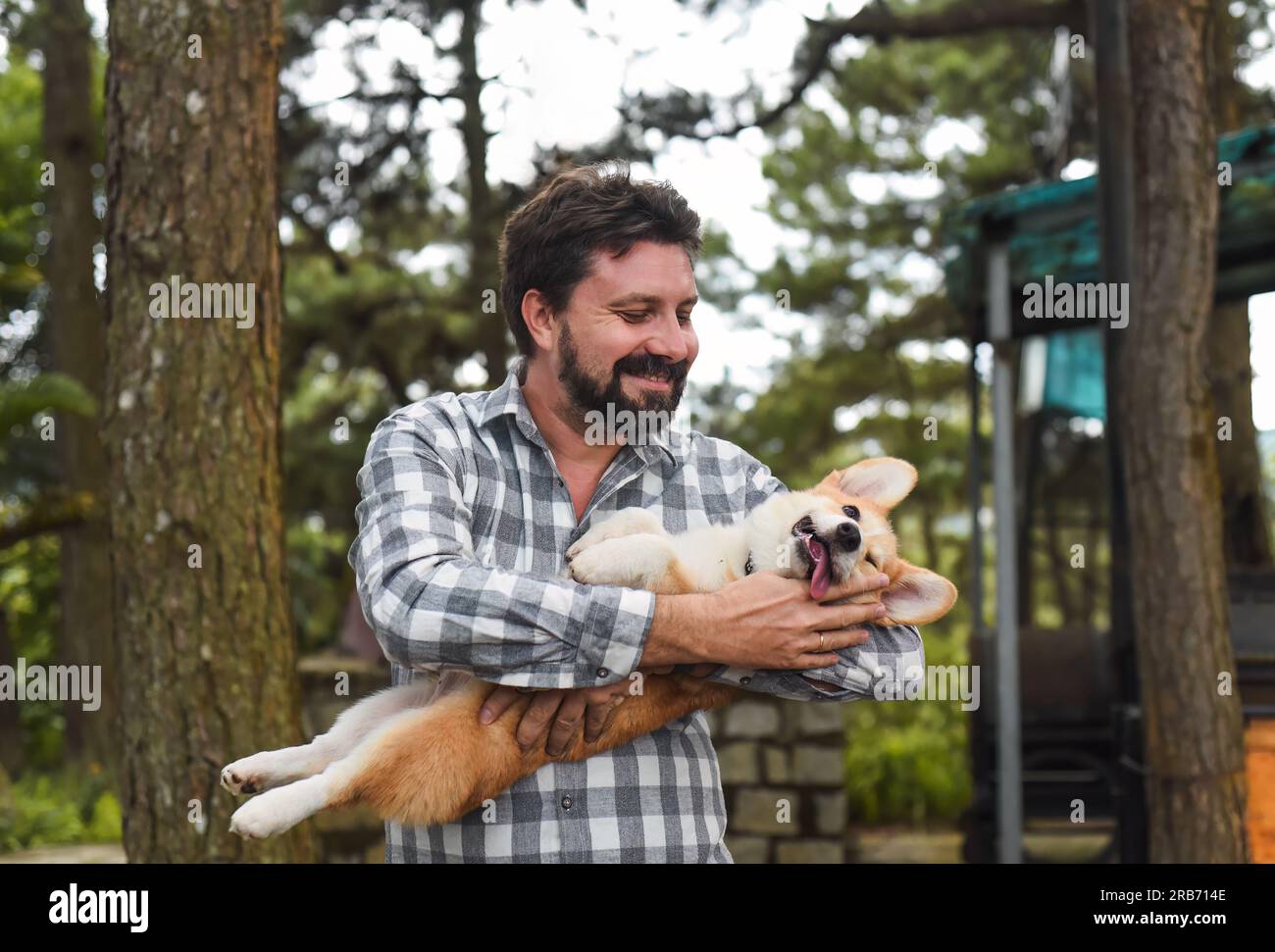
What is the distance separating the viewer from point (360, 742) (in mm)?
2553

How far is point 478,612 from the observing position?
6.86 feet

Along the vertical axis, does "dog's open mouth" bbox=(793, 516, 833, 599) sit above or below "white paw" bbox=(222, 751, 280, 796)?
above

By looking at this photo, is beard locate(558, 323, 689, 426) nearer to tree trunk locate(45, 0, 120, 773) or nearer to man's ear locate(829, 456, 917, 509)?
man's ear locate(829, 456, 917, 509)

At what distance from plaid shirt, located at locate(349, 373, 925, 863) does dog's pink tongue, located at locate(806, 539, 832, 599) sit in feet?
0.45

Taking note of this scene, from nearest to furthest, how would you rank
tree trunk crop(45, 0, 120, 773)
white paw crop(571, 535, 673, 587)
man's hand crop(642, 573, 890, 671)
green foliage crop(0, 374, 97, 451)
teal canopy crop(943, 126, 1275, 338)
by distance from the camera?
man's hand crop(642, 573, 890, 671) < white paw crop(571, 535, 673, 587) < teal canopy crop(943, 126, 1275, 338) < green foliage crop(0, 374, 97, 451) < tree trunk crop(45, 0, 120, 773)

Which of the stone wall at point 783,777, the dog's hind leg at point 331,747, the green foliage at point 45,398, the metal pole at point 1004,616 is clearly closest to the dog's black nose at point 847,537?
the dog's hind leg at point 331,747

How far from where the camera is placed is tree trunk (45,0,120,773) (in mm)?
10547

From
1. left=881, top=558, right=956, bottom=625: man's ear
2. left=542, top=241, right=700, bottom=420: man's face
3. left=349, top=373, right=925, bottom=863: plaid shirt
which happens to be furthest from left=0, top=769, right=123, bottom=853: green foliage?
left=881, top=558, right=956, bottom=625: man's ear

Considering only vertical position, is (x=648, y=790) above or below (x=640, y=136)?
below

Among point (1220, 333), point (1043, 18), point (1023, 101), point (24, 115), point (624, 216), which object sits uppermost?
point (24, 115)

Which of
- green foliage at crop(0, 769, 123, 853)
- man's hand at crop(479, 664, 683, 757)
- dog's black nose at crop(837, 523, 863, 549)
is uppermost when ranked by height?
dog's black nose at crop(837, 523, 863, 549)
